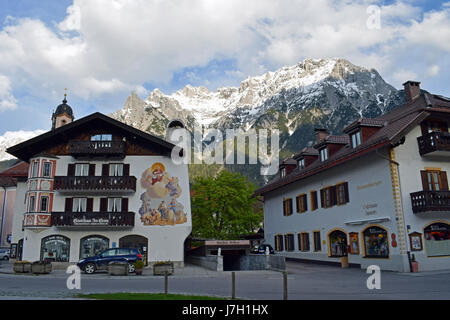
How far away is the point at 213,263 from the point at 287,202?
12896 mm

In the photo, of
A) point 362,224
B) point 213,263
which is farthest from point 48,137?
point 362,224

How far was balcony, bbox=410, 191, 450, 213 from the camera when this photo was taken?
23.2 m

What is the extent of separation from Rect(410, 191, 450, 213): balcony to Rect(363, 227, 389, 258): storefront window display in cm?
273

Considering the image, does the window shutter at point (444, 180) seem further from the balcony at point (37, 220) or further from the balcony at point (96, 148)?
the balcony at point (37, 220)

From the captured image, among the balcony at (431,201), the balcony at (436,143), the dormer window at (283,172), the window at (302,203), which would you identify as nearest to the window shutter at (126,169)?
the window at (302,203)

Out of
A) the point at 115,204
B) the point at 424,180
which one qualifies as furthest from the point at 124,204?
the point at 424,180

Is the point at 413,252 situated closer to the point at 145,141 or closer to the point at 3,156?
the point at 145,141

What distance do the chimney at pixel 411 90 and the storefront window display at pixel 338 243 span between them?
12.2 m

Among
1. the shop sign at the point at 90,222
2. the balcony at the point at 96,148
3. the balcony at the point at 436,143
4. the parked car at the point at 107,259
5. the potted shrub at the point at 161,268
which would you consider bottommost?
the potted shrub at the point at 161,268

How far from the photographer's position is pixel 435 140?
2416 centimetres

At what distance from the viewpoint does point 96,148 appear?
3316 centimetres

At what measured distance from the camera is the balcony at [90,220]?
31.4 m

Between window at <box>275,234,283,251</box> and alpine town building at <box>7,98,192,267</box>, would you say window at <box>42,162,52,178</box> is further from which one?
window at <box>275,234,283,251</box>

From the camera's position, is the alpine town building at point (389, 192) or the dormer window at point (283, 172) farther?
the dormer window at point (283, 172)
